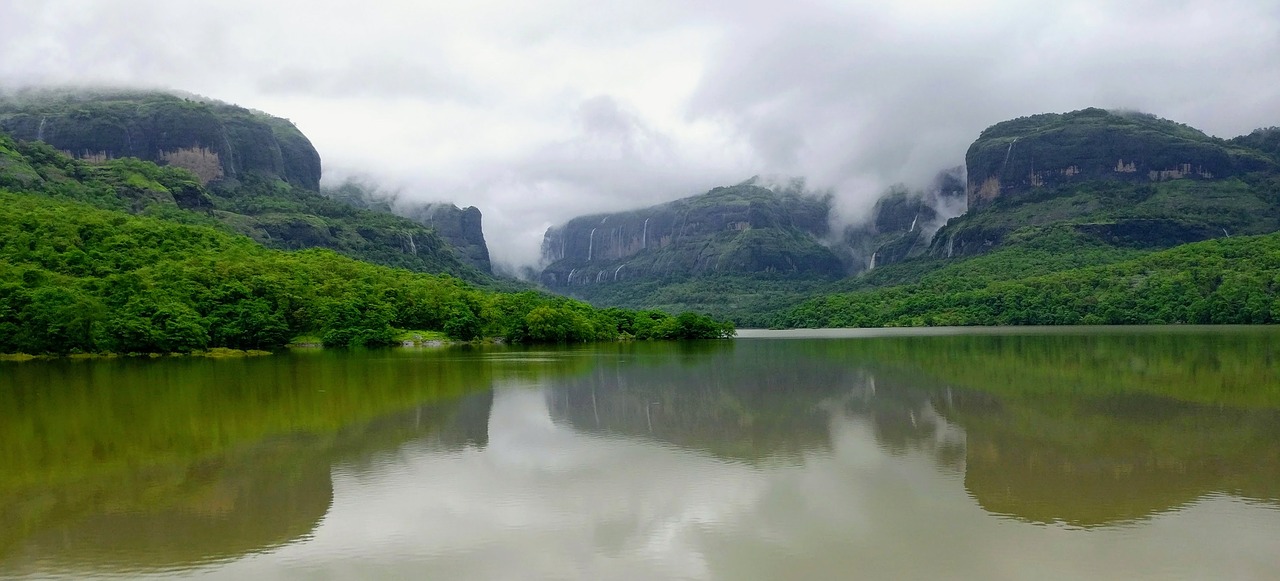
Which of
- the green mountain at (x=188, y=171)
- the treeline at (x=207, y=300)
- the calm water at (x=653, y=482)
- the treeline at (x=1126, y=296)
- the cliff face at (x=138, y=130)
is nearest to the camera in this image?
the calm water at (x=653, y=482)

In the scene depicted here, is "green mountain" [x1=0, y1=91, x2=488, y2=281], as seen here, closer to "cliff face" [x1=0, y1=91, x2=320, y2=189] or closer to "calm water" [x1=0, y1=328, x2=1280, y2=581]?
"cliff face" [x1=0, y1=91, x2=320, y2=189]

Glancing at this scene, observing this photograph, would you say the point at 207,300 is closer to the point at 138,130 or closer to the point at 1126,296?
the point at 1126,296

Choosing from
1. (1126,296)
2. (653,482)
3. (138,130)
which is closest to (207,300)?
(653,482)

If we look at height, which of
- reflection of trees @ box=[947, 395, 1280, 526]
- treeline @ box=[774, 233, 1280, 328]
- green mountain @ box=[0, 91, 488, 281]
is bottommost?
reflection of trees @ box=[947, 395, 1280, 526]

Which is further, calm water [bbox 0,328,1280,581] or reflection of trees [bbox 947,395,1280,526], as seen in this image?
reflection of trees [bbox 947,395,1280,526]

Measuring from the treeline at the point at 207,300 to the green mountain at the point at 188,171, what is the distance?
132 feet

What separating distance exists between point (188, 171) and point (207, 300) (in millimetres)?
98687

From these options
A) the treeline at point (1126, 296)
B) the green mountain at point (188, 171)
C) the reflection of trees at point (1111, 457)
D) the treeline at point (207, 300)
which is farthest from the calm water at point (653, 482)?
the green mountain at point (188, 171)

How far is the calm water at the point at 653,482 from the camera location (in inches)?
435

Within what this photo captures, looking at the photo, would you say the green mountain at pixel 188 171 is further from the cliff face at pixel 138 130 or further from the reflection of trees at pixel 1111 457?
the reflection of trees at pixel 1111 457

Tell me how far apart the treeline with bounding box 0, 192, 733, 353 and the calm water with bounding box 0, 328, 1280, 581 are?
116 feet

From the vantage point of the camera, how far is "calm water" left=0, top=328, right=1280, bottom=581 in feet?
36.2

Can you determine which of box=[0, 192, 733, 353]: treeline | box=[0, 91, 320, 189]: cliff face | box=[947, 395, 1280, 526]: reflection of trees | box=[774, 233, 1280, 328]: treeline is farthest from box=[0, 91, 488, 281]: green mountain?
box=[947, 395, 1280, 526]: reflection of trees

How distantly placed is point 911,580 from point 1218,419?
698 inches
